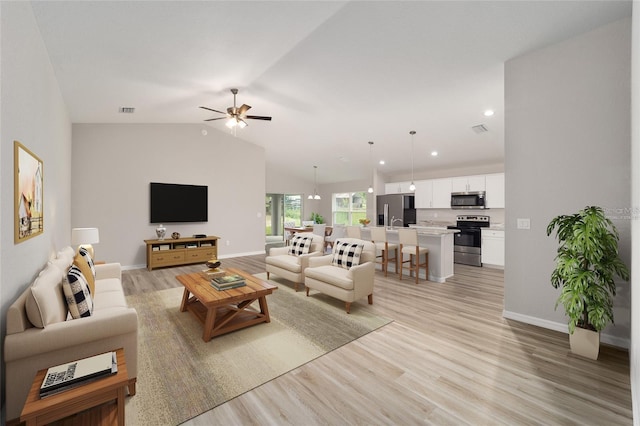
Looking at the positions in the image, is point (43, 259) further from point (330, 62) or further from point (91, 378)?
point (330, 62)

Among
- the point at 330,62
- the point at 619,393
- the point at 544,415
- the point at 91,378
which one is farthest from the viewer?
the point at 330,62

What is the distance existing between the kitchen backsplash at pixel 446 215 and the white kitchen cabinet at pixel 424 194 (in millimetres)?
293

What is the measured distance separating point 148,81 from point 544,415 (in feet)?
17.8

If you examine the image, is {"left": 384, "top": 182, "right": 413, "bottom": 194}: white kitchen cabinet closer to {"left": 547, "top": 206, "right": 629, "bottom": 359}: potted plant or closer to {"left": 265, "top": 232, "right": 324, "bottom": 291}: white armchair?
{"left": 265, "top": 232, "right": 324, "bottom": 291}: white armchair

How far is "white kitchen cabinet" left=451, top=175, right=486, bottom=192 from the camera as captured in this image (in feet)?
21.3

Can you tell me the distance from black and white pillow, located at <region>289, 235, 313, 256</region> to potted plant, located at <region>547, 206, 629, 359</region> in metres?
3.30

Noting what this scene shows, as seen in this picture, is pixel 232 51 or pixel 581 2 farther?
pixel 232 51

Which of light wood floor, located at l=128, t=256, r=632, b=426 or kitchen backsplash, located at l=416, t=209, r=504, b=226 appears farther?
kitchen backsplash, located at l=416, t=209, r=504, b=226

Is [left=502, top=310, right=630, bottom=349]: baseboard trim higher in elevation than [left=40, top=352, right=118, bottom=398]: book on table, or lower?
lower

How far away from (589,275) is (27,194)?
474 cm

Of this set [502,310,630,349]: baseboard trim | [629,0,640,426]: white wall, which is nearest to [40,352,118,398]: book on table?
[629,0,640,426]: white wall

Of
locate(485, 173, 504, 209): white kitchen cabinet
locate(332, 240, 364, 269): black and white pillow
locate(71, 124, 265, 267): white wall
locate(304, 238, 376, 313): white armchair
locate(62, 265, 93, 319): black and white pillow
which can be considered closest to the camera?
locate(62, 265, 93, 319): black and white pillow

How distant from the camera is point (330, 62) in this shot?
3529 mm

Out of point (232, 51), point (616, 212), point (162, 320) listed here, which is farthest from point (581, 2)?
point (162, 320)
